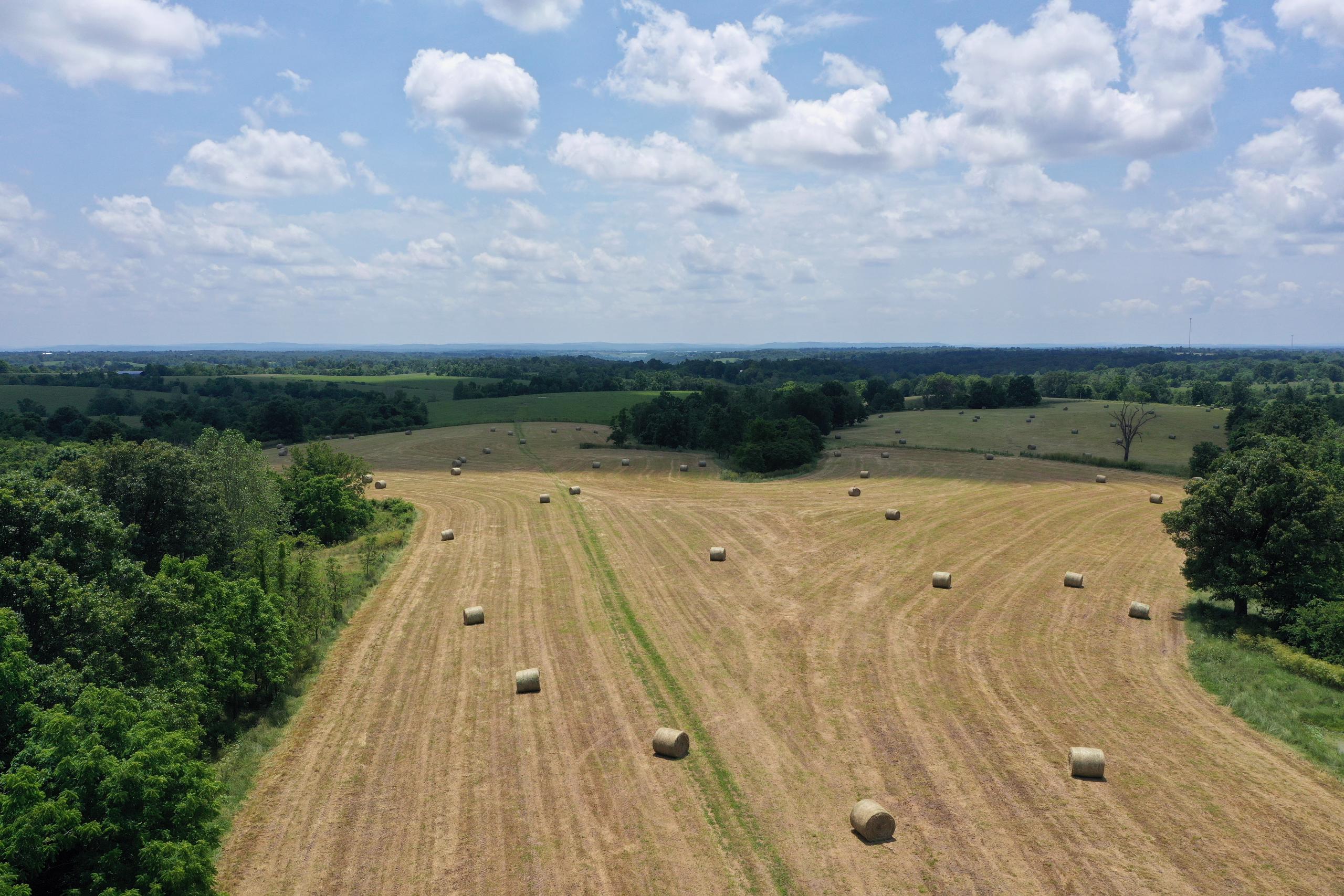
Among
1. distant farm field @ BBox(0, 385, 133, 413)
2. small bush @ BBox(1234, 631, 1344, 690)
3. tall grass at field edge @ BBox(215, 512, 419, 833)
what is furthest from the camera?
distant farm field @ BBox(0, 385, 133, 413)

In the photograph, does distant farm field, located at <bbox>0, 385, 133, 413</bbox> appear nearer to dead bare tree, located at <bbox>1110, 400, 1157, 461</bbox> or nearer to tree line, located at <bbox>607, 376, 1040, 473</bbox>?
tree line, located at <bbox>607, 376, 1040, 473</bbox>

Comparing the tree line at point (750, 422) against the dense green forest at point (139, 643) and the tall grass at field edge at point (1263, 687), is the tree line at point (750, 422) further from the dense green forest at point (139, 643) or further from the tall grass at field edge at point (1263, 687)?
the tall grass at field edge at point (1263, 687)

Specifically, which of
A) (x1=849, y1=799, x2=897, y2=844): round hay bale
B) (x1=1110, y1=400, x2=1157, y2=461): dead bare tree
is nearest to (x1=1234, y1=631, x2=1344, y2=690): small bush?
(x1=849, y1=799, x2=897, y2=844): round hay bale

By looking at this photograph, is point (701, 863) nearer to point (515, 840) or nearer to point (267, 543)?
point (515, 840)

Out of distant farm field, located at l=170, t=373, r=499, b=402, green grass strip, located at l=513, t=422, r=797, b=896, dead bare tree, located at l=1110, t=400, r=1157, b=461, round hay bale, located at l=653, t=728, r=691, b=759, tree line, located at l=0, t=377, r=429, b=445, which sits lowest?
green grass strip, located at l=513, t=422, r=797, b=896

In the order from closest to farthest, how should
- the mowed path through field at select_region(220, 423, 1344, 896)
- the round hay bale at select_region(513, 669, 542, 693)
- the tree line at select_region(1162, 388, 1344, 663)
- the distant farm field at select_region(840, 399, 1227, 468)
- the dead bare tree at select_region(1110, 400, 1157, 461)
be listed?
the mowed path through field at select_region(220, 423, 1344, 896) → the round hay bale at select_region(513, 669, 542, 693) → the tree line at select_region(1162, 388, 1344, 663) → the dead bare tree at select_region(1110, 400, 1157, 461) → the distant farm field at select_region(840, 399, 1227, 468)

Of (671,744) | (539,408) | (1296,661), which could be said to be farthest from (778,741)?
(539,408)
